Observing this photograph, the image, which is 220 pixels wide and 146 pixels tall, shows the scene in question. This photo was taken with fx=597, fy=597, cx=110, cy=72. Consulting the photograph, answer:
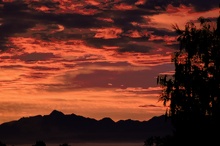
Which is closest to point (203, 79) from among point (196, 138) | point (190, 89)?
point (190, 89)

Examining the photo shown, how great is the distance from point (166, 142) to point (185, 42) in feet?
26.9

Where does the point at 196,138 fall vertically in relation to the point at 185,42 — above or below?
below

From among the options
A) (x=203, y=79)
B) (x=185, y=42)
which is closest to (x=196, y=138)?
(x=203, y=79)

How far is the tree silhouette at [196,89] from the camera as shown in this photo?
45312mm

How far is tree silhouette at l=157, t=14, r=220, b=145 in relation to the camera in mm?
45312

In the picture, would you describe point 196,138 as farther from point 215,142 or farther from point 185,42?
point 185,42

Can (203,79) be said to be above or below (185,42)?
below

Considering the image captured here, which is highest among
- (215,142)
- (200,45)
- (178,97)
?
(200,45)

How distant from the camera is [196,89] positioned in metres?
46.1

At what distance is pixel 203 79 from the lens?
46281 mm

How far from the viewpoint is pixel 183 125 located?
151ft

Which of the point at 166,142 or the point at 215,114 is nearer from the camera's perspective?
the point at 215,114

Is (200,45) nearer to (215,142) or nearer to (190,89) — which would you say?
(190,89)

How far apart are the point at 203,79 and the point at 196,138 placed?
4.59 metres
